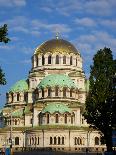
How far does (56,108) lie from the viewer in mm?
92250

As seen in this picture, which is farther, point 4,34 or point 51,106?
point 51,106

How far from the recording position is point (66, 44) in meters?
106

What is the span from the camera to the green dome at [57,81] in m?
96.4

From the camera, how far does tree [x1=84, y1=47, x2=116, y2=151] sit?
45.3 metres

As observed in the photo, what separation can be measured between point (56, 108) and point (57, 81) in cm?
724

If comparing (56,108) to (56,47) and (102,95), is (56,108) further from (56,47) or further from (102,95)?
(102,95)

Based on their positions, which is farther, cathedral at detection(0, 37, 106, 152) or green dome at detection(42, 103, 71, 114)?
green dome at detection(42, 103, 71, 114)

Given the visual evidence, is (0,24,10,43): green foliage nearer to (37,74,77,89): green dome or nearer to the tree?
the tree

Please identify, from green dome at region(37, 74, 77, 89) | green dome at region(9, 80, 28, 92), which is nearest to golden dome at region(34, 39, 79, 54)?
green dome at region(37, 74, 77, 89)

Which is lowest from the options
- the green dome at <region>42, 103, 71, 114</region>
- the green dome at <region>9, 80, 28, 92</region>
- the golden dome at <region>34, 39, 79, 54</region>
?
the green dome at <region>42, 103, 71, 114</region>

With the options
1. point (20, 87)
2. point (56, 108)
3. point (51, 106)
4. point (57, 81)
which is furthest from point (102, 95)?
point (20, 87)

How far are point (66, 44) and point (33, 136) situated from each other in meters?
25.4

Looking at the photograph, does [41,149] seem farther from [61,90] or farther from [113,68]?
[113,68]

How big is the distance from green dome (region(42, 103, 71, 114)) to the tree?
4203cm
